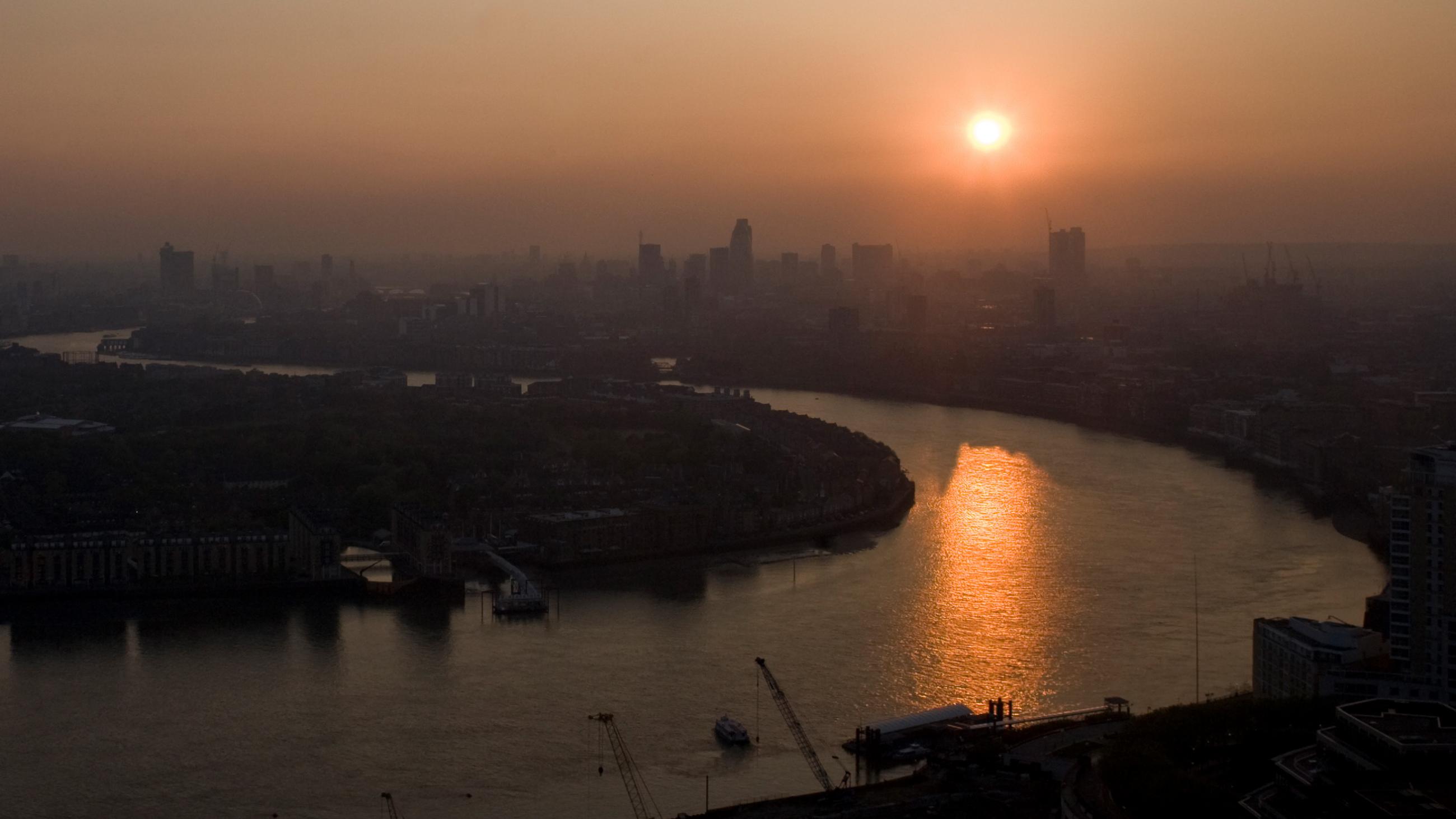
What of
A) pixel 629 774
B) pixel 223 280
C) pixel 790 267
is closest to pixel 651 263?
pixel 790 267

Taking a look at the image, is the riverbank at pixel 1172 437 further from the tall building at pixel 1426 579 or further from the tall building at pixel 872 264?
the tall building at pixel 872 264

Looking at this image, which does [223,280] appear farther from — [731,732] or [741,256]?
[731,732]

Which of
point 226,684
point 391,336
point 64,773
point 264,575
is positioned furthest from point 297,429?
point 391,336

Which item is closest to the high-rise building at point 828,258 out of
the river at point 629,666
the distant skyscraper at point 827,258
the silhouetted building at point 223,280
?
the distant skyscraper at point 827,258

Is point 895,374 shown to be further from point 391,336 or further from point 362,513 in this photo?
point 362,513

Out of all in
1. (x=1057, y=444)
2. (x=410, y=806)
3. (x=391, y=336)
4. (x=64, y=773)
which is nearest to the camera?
(x=410, y=806)

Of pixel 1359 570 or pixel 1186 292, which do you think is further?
pixel 1186 292

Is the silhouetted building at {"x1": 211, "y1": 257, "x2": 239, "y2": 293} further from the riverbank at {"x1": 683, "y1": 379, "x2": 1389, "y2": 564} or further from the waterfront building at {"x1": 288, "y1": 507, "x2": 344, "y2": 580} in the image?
the waterfront building at {"x1": 288, "y1": 507, "x2": 344, "y2": 580}
